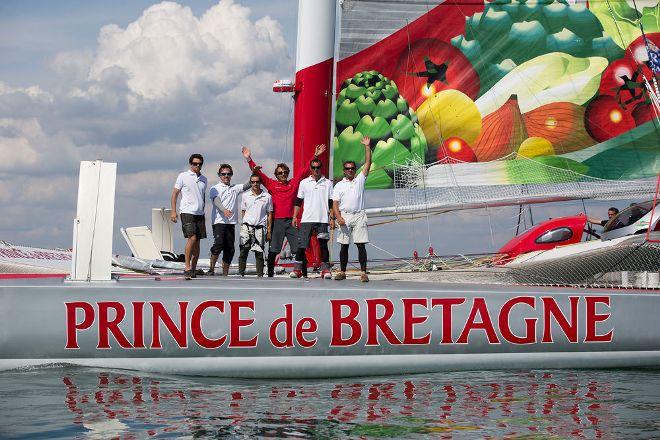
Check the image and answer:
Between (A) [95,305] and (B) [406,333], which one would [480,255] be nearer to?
(B) [406,333]

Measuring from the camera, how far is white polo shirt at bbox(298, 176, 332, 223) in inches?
406

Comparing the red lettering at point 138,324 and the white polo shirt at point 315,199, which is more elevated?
the white polo shirt at point 315,199

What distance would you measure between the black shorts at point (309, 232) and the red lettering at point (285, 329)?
1703 mm

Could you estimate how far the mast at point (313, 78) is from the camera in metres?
12.2

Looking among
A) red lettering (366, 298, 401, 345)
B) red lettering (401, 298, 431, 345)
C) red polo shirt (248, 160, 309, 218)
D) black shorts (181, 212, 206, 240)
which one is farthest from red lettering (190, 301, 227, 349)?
red polo shirt (248, 160, 309, 218)

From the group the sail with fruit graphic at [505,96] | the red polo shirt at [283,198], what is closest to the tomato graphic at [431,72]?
the sail with fruit graphic at [505,96]

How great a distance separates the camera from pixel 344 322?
8844mm

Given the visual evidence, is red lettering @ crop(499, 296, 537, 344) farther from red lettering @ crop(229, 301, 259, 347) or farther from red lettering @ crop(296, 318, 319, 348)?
red lettering @ crop(229, 301, 259, 347)

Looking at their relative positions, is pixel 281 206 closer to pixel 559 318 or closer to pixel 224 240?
pixel 224 240

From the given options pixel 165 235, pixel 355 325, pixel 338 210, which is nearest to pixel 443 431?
pixel 355 325

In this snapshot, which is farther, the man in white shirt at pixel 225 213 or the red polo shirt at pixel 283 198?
the red polo shirt at pixel 283 198

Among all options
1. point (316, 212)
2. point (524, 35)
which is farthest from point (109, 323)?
point (524, 35)

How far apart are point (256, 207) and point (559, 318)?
353cm

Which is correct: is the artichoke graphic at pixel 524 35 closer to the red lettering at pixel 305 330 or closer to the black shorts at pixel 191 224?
the black shorts at pixel 191 224
